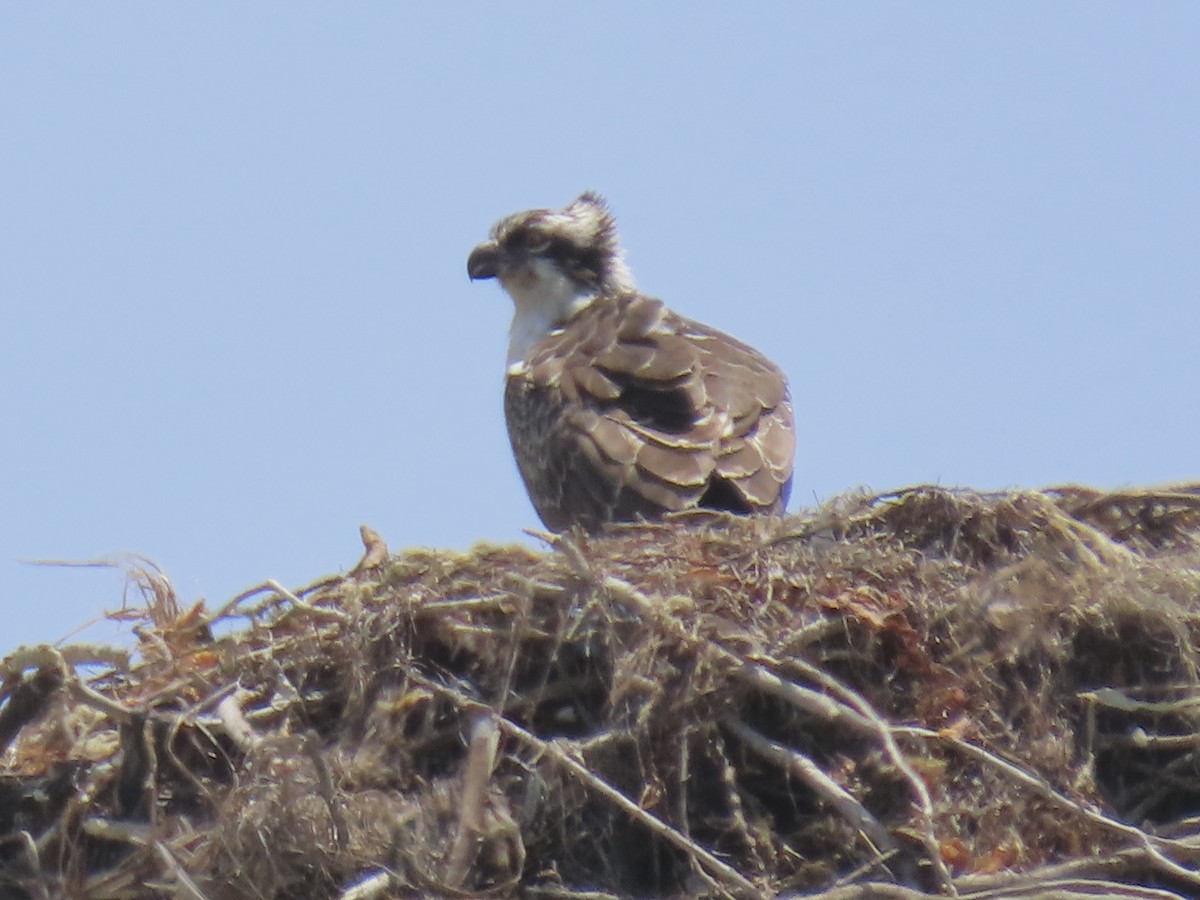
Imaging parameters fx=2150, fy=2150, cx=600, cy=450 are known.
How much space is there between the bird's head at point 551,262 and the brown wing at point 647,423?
121cm

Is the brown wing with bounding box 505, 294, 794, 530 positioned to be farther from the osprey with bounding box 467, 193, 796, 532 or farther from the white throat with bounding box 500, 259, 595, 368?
the white throat with bounding box 500, 259, 595, 368

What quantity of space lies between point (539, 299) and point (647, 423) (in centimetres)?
239

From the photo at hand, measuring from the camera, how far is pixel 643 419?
913 centimetres

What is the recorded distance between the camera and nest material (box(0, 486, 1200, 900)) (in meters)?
6.21

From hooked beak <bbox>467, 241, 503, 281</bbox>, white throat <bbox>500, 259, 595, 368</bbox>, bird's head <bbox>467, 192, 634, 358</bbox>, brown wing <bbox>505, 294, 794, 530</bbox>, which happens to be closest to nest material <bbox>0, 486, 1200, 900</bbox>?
brown wing <bbox>505, 294, 794, 530</bbox>

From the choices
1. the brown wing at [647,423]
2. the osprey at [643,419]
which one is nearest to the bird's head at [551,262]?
the osprey at [643,419]

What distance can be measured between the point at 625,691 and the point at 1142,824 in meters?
1.61

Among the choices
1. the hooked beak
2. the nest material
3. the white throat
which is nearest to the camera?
the nest material

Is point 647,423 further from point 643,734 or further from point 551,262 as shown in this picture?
point 643,734

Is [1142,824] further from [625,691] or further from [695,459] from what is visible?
[695,459]

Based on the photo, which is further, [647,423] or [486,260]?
[486,260]

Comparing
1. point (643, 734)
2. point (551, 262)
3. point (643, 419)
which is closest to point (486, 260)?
point (551, 262)

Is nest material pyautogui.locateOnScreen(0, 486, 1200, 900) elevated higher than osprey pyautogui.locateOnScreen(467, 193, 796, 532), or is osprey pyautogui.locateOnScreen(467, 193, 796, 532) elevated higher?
osprey pyautogui.locateOnScreen(467, 193, 796, 532)

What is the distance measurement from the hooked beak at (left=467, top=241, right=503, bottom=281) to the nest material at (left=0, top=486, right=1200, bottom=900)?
172 inches
